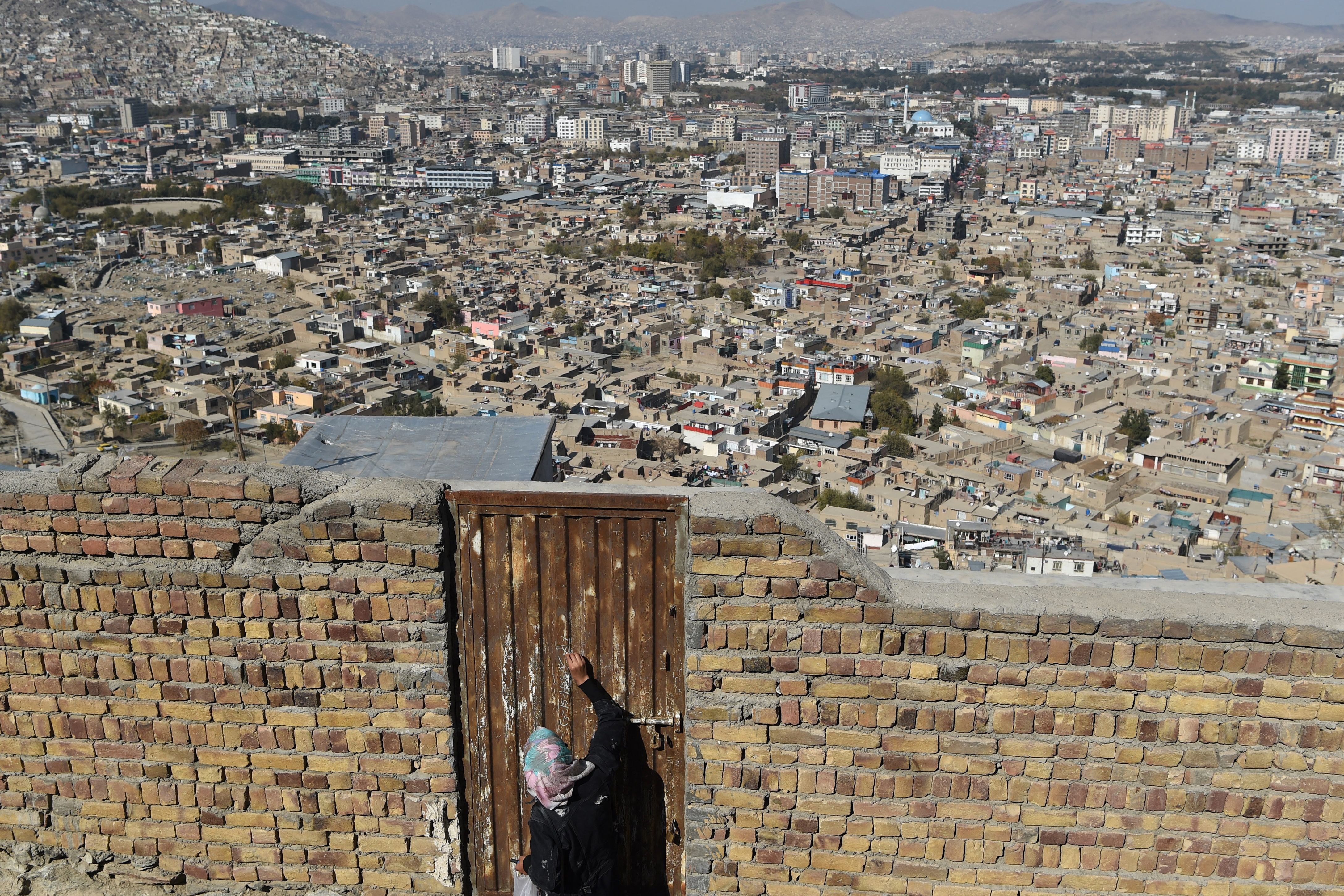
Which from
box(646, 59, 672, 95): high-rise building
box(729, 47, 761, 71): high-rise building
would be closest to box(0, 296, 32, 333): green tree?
box(646, 59, 672, 95): high-rise building

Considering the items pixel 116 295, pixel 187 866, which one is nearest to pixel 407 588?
pixel 187 866

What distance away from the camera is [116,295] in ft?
84.2

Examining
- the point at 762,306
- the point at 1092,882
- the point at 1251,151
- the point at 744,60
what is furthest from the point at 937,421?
the point at 744,60

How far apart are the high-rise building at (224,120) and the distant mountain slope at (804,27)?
94926 mm

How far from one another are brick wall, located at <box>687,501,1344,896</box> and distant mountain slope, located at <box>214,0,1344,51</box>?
14229cm

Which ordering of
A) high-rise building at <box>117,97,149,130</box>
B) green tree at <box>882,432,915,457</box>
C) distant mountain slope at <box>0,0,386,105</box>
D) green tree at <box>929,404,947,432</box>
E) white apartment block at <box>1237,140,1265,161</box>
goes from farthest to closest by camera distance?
1. distant mountain slope at <box>0,0,386,105</box>
2. high-rise building at <box>117,97,149,130</box>
3. white apartment block at <box>1237,140,1265,161</box>
4. green tree at <box>929,404,947,432</box>
5. green tree at <box>882,432,915,457</box>

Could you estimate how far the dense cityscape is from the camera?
13969 mm

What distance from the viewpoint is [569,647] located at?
2000mm

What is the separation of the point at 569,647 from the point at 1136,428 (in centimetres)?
1534

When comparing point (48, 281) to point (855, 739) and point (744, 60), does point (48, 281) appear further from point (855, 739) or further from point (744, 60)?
point (744, 60)

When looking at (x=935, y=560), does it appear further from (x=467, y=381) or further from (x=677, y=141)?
(x=677, y=141)

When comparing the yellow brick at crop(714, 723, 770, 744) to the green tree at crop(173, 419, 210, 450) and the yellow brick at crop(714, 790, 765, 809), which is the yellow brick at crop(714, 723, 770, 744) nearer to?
the yellow brick at crop(714, 790, 765, 809)

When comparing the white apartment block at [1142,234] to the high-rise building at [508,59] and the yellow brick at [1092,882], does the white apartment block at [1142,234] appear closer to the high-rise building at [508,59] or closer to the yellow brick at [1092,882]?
the yellow brick at [1092,882]

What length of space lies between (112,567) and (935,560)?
10.00 meters
